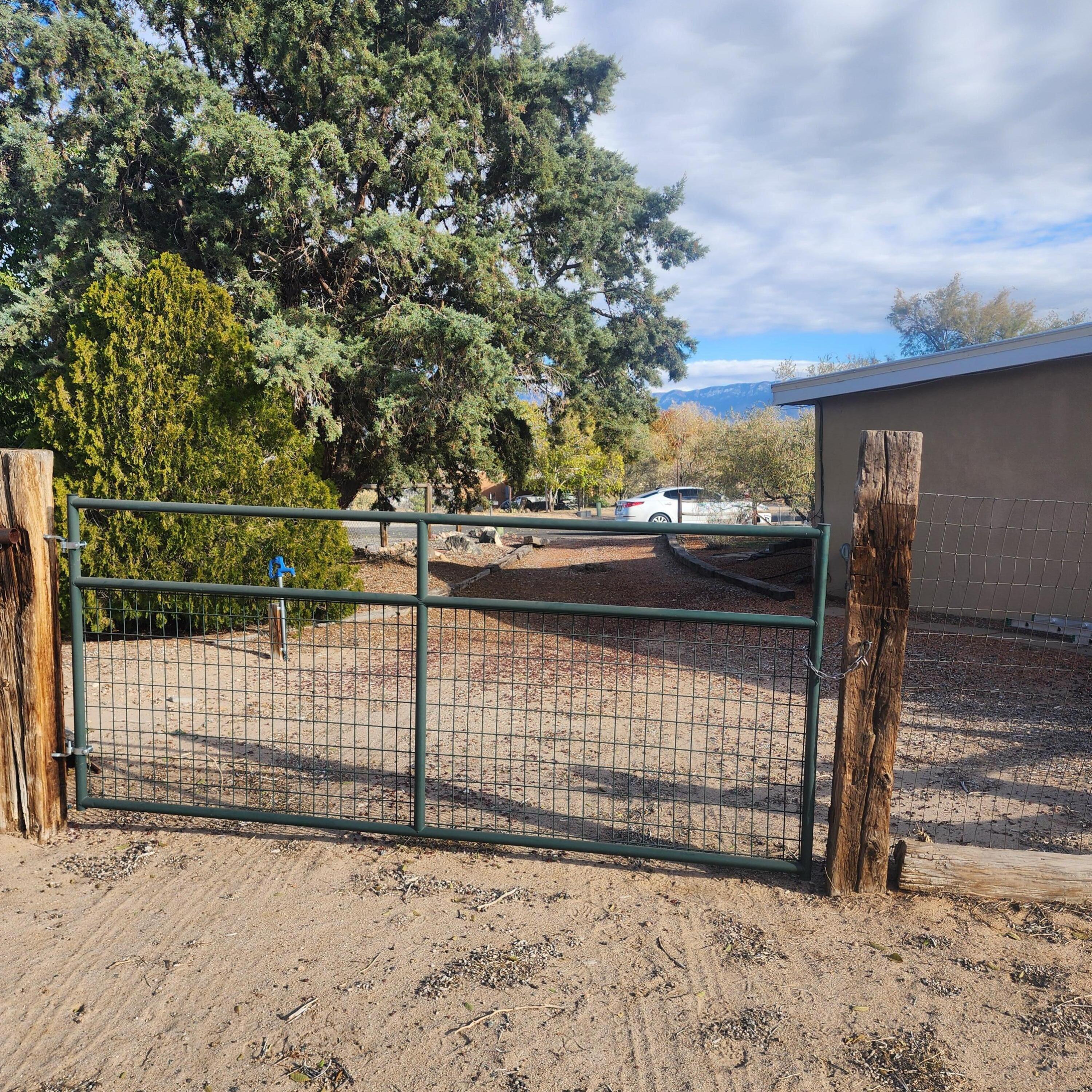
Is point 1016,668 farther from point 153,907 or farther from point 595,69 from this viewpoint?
point 595,69

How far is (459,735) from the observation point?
6.29m

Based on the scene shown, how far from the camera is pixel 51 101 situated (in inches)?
504

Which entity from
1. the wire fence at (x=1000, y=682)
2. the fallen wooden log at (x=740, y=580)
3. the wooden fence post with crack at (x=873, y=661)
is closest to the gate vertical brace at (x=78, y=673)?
the wooden fence post with crack at (x=873, y=661)

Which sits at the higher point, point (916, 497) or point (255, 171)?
point (255, 171)

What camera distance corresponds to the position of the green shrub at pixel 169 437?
9078 mm

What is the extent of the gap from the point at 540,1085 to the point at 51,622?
10.4 ft

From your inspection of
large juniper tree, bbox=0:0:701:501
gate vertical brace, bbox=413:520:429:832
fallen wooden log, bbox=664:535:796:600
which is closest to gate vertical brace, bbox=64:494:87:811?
gate vertical brace, bbox=413:520:429:832

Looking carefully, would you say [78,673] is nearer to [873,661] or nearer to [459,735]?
[459,735]

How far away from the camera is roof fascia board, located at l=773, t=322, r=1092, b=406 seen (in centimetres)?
938

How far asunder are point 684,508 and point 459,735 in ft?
76.8

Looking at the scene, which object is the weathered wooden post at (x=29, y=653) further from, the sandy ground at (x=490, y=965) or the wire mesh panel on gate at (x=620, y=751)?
the wire mesh panel on gate at (x=620, y=751)

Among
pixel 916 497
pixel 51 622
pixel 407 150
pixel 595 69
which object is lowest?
pixel 51 622

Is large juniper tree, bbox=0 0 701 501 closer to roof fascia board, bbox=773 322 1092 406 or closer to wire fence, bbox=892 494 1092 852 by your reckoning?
roof fascia board, bbox=773 322 1092 406

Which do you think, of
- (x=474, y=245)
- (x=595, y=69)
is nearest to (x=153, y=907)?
(x=474, y=245)
